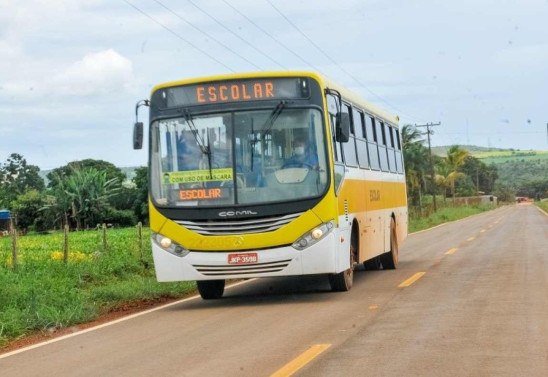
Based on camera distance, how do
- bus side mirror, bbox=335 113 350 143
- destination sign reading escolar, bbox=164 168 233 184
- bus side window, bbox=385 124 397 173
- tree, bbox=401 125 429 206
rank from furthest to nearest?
1. tree, bbox=401 125 429 206
2. bus side window, bbox=385 124 397 173
3. bus side mirror, bbox=335 113 350 143
4. destination sign reading escolar, bbox=164 168 233 184

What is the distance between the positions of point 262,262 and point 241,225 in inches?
23.3

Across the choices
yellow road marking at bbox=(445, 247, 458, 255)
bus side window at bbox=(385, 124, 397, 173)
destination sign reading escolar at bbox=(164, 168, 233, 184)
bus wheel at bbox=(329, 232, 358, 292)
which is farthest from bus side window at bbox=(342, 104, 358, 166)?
yellow road marking at bbox=(445, 247, 458, 255)

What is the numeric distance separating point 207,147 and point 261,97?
1.06 m

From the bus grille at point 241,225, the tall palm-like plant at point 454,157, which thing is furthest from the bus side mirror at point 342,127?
the tall palm-like plant at point 454,157

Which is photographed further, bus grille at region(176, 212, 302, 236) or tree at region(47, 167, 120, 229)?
tree at region(47, 167, 120, 229)

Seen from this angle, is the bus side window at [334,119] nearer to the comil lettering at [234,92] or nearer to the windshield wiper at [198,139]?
the comil lettering at [234,92]

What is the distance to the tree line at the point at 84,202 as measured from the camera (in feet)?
243

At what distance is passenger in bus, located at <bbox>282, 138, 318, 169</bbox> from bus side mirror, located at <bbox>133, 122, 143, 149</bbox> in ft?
6.89

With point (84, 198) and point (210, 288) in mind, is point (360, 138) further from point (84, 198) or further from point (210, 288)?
point (84, 198)

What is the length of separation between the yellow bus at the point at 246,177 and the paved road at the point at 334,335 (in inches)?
29.0

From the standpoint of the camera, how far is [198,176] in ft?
41.9

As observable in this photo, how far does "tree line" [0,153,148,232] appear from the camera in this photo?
243 ft

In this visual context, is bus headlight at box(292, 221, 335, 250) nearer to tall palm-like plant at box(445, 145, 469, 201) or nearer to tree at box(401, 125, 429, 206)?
tree at box(401, 125, 429, 206)

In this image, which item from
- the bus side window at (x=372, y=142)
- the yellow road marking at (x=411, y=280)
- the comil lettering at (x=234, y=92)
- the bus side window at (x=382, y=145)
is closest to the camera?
the comil lettering at (x=234, y=92)
